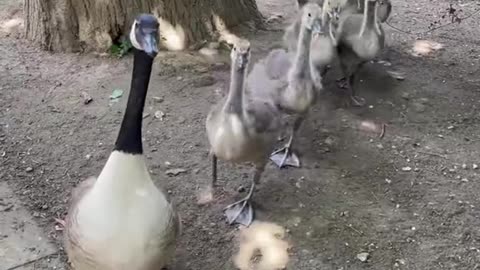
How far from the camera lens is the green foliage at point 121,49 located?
5336mm

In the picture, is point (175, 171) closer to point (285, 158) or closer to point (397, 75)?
point (285, 158)

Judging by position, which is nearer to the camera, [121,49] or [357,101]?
[357,101]

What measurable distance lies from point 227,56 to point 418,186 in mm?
1870

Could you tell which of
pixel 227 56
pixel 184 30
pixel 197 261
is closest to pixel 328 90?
pixel 227 56

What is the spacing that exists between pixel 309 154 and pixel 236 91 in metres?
0.98

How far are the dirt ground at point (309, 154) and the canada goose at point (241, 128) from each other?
0.39ft

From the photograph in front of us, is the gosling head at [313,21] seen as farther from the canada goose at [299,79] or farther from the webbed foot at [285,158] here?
the webbed foot at [285,158]

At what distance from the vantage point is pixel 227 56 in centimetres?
545

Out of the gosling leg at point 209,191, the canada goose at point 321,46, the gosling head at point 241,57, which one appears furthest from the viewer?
the canada goose at point 321,46

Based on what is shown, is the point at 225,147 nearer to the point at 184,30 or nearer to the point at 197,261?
the point at 197,261

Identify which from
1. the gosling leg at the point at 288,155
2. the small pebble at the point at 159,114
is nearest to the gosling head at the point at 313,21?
the gosling leg at the point at 288,155

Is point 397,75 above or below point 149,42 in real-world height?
below

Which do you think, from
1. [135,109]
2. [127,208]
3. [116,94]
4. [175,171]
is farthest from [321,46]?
[127,208]

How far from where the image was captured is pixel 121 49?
5359 mm
